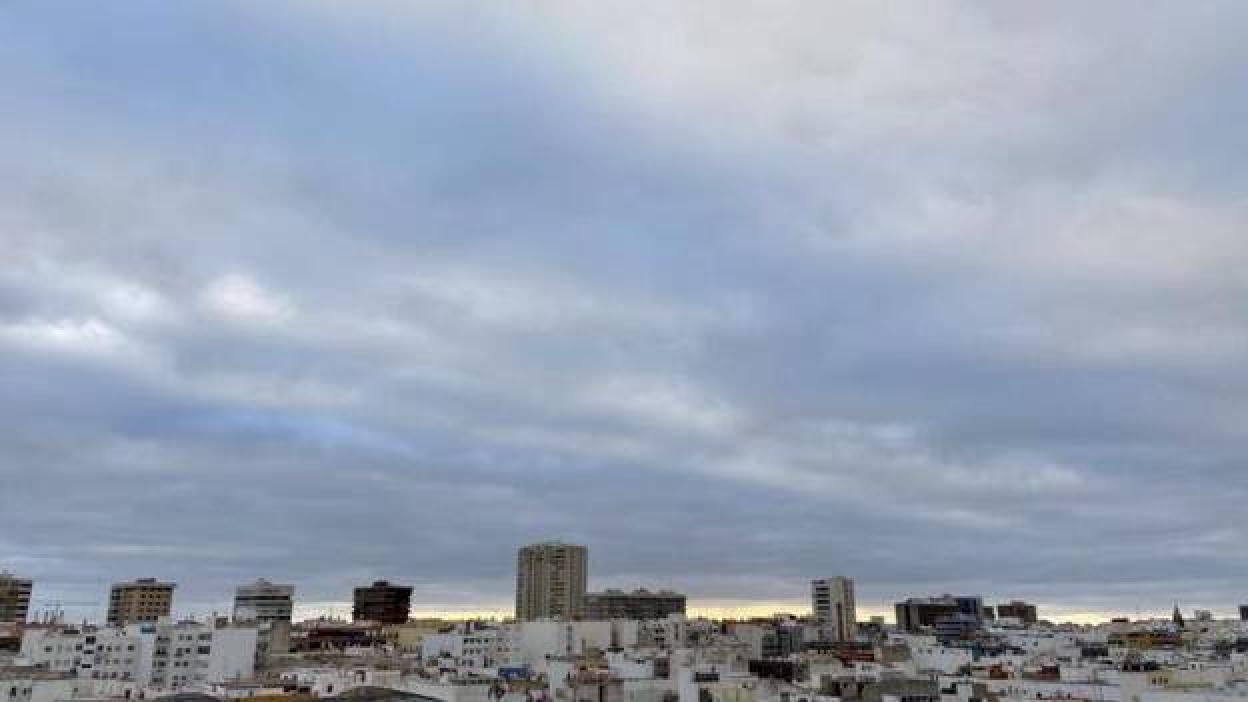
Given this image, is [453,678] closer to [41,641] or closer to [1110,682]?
[1110,682]

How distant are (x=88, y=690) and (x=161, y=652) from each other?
1850 inches

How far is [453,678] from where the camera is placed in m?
119

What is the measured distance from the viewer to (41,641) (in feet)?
525

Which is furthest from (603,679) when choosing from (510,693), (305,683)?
(305,683)

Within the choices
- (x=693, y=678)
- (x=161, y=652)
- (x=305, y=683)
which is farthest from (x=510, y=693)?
(x=161, y=652)

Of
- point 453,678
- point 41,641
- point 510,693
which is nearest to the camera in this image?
point 510,693

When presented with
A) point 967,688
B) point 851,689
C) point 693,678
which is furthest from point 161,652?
point 967,688

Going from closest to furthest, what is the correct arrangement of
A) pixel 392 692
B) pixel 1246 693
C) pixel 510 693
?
pixel 1246 693, pixel 392 692, pixel 510 693

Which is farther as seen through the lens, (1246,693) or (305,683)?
(305,683)

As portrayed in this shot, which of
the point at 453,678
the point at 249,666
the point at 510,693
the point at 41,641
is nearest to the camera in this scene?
the point at 510,693

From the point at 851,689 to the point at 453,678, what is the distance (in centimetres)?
4416

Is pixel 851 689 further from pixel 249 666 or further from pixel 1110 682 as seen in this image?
pixel 249 666

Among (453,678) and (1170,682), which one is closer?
(1170,682)

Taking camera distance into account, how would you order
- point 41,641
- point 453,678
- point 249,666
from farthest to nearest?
point 41,641, point 249,666, point 453,678
